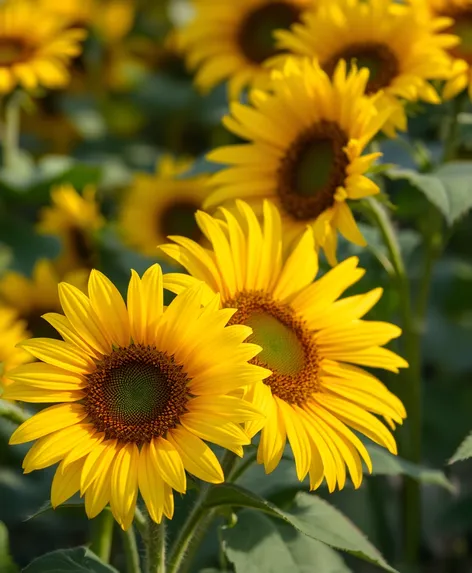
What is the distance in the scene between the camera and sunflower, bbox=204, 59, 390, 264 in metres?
1.40

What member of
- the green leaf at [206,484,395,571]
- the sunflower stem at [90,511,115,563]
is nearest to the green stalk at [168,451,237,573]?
the green leaf at [206,484,395,571]

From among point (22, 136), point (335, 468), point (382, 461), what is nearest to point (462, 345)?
point (382, 461)

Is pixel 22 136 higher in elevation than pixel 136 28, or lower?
lower

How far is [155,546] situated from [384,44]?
0.94m

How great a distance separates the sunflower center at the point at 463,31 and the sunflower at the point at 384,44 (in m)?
0.04

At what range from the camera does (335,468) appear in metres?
1.13

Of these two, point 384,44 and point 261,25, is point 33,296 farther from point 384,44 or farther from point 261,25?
point 384,44

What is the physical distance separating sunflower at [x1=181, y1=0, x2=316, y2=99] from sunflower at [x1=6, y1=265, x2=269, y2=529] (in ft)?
3.79

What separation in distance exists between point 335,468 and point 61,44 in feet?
4.73

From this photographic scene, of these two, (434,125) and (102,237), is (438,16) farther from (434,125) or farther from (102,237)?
(102,237)

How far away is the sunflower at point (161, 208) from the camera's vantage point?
8.13ft

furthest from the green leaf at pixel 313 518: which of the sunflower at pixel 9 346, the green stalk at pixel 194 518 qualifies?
the sunflower at pixel 9 346

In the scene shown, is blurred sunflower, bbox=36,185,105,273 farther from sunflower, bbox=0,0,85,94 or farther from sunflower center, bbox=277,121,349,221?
sunflower center, bbox=277,121,349,221

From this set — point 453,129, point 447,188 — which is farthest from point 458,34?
point 447,188
